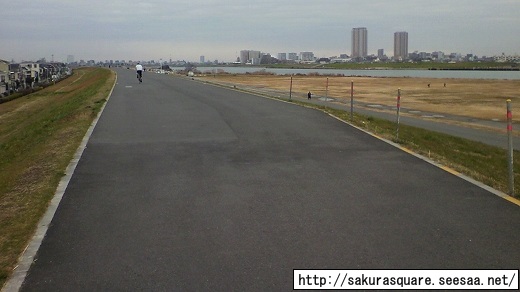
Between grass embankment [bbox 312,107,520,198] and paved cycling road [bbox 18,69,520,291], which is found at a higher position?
paved cycling road [bbox 18,69,520,291]

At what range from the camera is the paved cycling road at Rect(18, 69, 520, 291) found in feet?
15.4

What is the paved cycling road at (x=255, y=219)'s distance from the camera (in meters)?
4.70

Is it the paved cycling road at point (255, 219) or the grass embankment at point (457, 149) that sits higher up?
the paved cycling road at point (255, 219)

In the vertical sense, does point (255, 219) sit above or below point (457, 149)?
above

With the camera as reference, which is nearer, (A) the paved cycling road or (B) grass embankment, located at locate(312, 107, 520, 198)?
(A) the paved cycling road

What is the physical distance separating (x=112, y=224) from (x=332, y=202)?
2.87m

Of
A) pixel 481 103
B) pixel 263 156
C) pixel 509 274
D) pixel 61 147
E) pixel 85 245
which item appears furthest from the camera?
pixel 481 103

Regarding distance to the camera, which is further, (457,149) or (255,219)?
(457,149)

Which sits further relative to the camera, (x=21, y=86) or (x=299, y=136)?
(x=21, y=86)

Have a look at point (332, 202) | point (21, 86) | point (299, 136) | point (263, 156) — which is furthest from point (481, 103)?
point (21, 86)

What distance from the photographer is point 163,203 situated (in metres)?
6.82

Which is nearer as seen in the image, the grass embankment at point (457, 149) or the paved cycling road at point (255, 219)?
the paved cycling road at point (255, 219)

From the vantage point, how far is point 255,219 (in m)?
6.11

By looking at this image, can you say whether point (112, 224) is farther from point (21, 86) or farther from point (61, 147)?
point (21, 86)
